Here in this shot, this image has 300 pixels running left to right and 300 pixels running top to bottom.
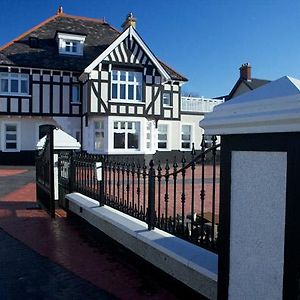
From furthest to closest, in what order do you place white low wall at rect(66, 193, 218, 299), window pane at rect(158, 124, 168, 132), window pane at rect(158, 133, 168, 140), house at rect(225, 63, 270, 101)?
1. house at rect(225, 63, 270, 101)
2. window pane at rect(158, 133, 168, 140)
3. window pane at rect(158, 124, 168, 132)
4. white low wall at rect(66, 193, 218, 299)

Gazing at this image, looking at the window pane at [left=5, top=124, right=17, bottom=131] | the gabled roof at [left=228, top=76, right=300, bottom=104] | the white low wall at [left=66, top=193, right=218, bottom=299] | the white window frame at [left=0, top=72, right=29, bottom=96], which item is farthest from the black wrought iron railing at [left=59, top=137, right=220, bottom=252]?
the window pane at [left=5, top=124, right=17, bottom=131]

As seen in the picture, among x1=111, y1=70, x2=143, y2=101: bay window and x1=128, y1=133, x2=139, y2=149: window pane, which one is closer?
x1=111, y1=70, x2=143, y2=101: bay window

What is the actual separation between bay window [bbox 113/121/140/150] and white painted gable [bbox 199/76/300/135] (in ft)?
67.3

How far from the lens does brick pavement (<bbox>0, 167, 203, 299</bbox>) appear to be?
12.7ft

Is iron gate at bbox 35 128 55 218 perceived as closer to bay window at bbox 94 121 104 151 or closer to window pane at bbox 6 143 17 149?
bay window at bbox 94 121 104 151

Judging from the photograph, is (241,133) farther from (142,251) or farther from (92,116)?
(92,116)

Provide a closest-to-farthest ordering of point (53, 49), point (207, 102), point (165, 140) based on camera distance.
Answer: point (53, 49) < point (165, 140) < point (207, 102)

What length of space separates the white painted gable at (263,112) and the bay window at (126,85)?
20.4 m

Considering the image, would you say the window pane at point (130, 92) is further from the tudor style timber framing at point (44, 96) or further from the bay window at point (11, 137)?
the bay window at point (11, 137)

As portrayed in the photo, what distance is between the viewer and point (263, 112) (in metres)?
2.13

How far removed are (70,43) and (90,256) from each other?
21.9 m

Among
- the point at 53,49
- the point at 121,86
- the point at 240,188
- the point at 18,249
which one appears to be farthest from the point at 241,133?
the point at 53,49

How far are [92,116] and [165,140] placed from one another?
6307 mm

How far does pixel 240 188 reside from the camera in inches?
94.7
